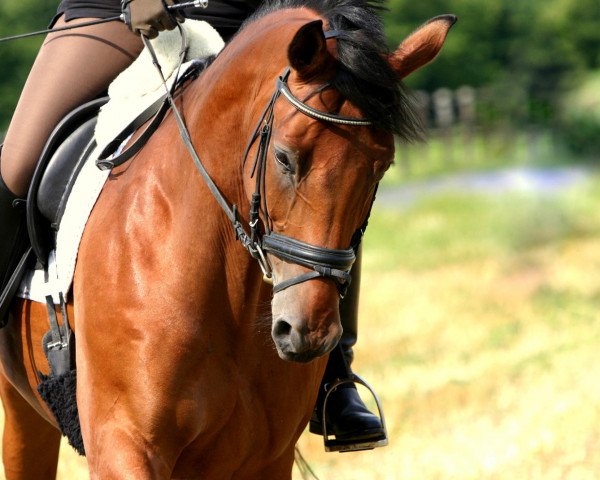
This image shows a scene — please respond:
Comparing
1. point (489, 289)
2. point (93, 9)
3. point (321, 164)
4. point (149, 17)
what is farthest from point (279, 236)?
point (489, 289)

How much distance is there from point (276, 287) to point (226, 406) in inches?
26.2

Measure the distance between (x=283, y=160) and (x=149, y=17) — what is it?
115 cm

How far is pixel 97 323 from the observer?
413 cm

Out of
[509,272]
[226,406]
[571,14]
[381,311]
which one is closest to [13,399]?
[226,406]

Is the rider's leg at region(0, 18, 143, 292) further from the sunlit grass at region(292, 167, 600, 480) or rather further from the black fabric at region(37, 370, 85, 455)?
the sunlit grass at region(292, 167, 600, 480)

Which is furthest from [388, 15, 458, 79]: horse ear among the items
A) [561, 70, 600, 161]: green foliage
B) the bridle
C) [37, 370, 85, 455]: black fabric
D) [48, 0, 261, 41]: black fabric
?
[561, 70, 600, 161]: green foliage

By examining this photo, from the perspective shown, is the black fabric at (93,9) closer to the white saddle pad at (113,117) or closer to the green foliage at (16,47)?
the white saddle pad at (113,117)

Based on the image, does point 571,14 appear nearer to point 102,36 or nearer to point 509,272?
point 509,272

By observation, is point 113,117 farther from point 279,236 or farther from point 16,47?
point 16,47

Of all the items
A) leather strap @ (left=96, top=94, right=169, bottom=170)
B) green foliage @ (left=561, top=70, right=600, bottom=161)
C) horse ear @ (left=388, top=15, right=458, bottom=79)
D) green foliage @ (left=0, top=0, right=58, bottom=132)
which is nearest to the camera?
horse ear @ (left=388, top=15, right=458, bottom=79)

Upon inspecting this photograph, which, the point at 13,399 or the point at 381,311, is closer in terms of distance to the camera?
the point at 13,399

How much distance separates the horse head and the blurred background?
0.26 m

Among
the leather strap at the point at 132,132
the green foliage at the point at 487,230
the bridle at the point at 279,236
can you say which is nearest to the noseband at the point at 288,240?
the bridle at the point at 279,236

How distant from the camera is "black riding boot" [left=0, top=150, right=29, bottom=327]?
15.6ft
